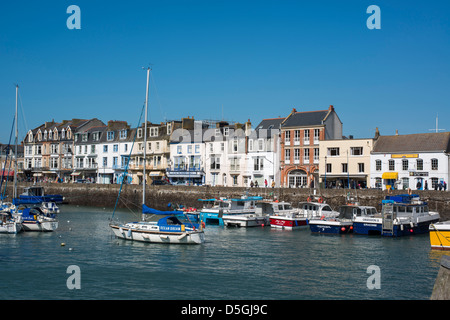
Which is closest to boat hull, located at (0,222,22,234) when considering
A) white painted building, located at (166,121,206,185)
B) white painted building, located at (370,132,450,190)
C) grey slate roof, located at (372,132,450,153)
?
white painted building, located at (370,132,450,190)

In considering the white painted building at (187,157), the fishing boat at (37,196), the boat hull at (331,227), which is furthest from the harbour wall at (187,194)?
the boat hull at (331,227)

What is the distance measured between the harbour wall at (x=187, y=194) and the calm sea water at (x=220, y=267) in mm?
12475

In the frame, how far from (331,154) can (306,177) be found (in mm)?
5146

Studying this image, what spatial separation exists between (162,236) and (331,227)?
14.8 m

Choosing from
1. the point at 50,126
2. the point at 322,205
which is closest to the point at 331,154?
the point at 322,205

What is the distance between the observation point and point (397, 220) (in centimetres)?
3888

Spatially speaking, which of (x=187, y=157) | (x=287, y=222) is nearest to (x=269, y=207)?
(x=287, y=222)

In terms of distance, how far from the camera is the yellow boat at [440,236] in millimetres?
30830

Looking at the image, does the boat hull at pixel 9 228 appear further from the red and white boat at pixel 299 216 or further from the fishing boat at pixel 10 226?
the red and white boat at pixel 299 216

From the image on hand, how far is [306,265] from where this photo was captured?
2684 centimetres
